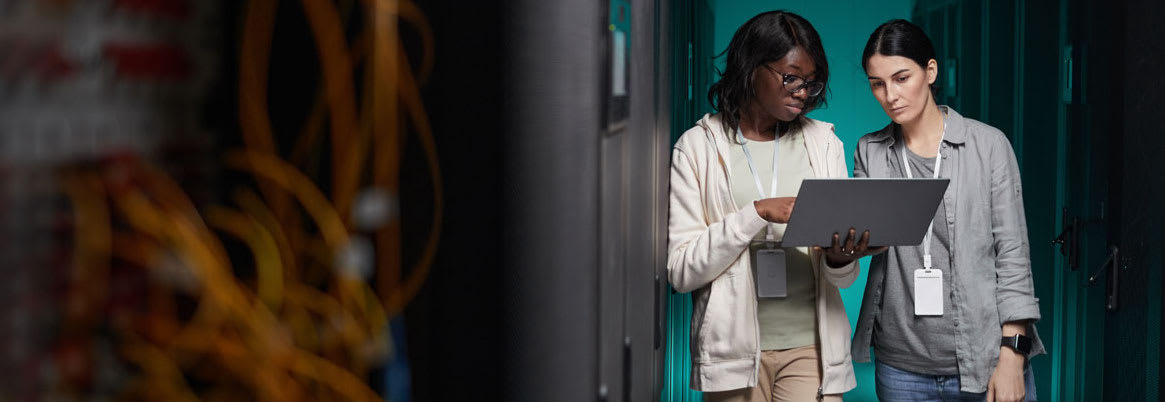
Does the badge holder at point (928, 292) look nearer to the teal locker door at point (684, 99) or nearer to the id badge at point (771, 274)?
the id badge at point (771, 274)

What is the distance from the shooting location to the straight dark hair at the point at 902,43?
5.35ft

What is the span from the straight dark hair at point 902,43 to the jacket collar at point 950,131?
0.10m

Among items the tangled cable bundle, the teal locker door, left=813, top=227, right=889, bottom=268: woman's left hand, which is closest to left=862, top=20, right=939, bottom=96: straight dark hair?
left=813, top=227, right=889, bottom=268: woman's left hand

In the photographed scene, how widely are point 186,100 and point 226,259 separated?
0.35 ft

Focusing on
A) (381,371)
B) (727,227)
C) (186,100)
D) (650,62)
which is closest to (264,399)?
(381,371)

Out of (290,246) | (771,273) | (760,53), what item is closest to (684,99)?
(760,53)

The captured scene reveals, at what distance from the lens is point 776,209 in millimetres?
1480

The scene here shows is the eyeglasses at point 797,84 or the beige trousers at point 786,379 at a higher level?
the eyeglasses at point 797,84

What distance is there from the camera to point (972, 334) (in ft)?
5.21

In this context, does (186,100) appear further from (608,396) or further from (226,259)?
(608,396)

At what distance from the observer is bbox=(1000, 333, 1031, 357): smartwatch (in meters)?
1.58

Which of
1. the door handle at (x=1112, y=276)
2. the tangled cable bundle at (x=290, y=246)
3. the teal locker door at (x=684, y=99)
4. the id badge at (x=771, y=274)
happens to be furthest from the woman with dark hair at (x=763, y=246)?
the tangled cable bundle at (x=290, y=246)

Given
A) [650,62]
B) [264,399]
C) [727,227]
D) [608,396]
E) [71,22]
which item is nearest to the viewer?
[71,22]

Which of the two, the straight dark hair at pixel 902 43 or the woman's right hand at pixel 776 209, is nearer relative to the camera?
the woman's right hand at pixel 776 209
